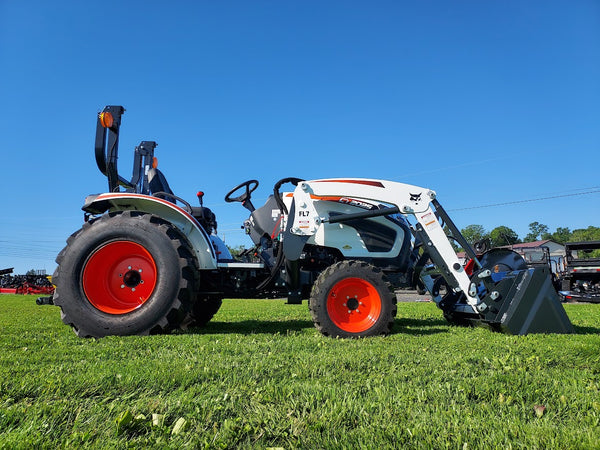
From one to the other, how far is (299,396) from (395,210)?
3.21 meters

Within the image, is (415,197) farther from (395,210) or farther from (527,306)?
(527,306)

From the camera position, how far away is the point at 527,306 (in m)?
4.65

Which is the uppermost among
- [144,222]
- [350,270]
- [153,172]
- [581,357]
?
[153,172]

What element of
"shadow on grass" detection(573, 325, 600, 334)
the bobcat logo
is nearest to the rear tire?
the bobcat logo

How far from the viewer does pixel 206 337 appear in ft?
14.4

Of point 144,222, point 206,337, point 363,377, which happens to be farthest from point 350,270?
point 144,222

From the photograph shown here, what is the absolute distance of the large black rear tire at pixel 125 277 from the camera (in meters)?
4.36

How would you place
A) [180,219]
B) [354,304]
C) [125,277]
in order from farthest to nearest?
[180,219]
[354,304]
[125,277]

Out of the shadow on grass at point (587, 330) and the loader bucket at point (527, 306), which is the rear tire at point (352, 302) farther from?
the shadow on grass at point (587, 330)

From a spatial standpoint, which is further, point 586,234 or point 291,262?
point 586,234

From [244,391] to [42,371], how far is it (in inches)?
57.4

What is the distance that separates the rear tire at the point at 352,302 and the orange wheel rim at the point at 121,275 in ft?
6.21

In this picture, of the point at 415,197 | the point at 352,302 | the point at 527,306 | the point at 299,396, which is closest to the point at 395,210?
the point at 415,197

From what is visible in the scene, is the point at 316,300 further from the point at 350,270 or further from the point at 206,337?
the point at 206,337
